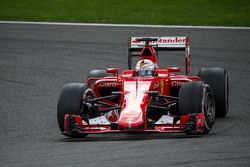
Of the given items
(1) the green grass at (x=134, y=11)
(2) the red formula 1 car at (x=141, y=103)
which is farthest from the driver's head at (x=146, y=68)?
(1) the green grass at (x=134, y=11)

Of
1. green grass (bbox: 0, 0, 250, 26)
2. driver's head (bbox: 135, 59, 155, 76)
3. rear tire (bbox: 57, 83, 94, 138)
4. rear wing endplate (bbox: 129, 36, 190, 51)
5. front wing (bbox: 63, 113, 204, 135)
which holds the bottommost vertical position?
front wing (bbox: 63, 113, 204, 135)

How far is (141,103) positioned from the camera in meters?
13.9

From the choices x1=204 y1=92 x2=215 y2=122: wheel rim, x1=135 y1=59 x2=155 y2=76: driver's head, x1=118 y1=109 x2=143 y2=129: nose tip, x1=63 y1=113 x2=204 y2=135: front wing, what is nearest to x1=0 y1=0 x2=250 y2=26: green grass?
x1=135 y1=59 x2=155 y2=76: driver's head

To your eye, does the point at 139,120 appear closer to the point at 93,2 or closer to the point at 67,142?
the point at 67,142

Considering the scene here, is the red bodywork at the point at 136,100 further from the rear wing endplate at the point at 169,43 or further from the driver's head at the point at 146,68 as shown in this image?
the rear wing endplate at the point at 169,43

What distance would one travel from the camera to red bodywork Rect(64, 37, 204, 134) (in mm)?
13531

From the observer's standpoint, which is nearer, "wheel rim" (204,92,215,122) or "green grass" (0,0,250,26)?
"wheel rim" (204,92,215,122)

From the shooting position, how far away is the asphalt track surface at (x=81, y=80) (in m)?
11.9

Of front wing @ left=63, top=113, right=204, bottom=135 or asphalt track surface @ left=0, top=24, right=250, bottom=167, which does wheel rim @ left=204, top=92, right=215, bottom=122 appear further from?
front wing @ left=63, top=113, right=204, bottom=135

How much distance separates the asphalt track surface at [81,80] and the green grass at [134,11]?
4.59ft

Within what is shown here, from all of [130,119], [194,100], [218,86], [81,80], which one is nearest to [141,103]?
[130,119]

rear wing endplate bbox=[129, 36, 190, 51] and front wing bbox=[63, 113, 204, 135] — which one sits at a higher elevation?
rear wing endplate bbox=[129, 36, 190, 51]

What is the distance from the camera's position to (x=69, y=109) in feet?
46.0

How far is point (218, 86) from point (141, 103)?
2319mm
